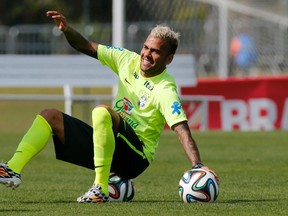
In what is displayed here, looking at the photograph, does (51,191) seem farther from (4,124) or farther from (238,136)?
(4,124)

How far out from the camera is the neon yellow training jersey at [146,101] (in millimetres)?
8406

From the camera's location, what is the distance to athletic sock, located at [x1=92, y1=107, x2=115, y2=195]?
819 cm

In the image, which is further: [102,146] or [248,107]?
[248,107]

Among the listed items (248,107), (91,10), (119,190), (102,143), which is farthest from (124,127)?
(91,10)

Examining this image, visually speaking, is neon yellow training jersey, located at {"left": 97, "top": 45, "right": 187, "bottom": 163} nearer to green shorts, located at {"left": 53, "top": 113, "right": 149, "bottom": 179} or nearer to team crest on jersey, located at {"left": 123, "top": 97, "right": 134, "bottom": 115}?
team crest on jersey, located at {"left": 123, "top": 97, "right": 134, "bottom": 115}

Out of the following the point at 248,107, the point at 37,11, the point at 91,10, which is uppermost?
the point at 91,10

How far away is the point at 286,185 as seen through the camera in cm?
1017

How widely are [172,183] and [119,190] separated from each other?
6.52ft

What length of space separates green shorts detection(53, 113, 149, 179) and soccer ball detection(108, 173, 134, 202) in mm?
126

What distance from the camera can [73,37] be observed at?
29.2 ft

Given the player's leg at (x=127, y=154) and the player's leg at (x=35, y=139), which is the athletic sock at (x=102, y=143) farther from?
the player's leg at (x=35, y=139)

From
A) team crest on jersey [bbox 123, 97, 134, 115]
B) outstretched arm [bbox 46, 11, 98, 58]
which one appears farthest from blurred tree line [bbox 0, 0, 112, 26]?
team crest on jersey [bbox 123, 97, 134, 115]

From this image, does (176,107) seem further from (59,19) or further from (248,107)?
(248,107)

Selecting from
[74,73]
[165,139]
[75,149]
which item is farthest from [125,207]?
[74,73]
